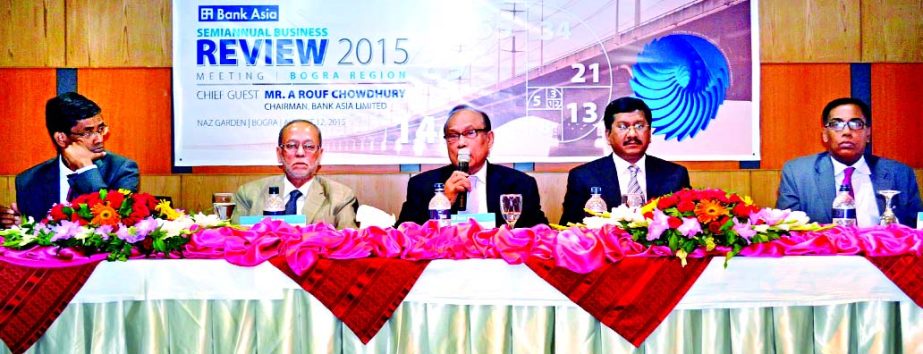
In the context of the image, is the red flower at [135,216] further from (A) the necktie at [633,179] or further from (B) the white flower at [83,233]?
(A) the necktie at [633,179]

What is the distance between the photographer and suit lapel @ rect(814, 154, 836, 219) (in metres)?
4.09

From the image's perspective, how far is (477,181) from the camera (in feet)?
13.6

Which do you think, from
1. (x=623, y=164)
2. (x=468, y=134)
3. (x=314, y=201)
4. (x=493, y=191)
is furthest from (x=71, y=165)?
(x=623, y=164)

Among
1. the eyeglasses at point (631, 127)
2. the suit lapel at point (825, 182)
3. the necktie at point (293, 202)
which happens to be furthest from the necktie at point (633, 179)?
the necktie at point (293, 202)

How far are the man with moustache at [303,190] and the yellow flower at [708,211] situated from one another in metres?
2.02

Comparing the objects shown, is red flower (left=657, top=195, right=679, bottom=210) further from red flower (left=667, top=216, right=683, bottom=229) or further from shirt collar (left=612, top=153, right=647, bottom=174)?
shirt collar (left=612, top=153, right=647, bottom=174)

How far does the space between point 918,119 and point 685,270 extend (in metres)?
3.15

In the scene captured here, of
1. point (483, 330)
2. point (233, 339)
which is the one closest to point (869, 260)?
point (483, 330)

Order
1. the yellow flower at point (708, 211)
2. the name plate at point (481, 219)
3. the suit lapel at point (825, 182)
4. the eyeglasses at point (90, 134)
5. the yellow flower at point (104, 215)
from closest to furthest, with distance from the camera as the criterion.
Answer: the yellow flower at point (708, 211) < the yellow flower at point (104, 215) < the name plate at point (481, 219) < the suit lapel at point (825, 182) < the eyeglasses at point (90, 134)

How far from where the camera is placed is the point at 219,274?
2379mm

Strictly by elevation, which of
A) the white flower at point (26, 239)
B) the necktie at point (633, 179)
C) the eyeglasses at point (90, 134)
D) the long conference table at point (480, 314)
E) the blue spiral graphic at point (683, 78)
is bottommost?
the long conference table at point (480, 314)

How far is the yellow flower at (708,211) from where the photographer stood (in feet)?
7.46

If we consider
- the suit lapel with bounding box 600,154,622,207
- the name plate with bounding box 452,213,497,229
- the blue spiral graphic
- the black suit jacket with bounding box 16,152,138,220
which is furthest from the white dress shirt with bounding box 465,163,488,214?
the black suit jacket with bounding box 16,152,138,220

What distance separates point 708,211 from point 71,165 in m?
3.49
